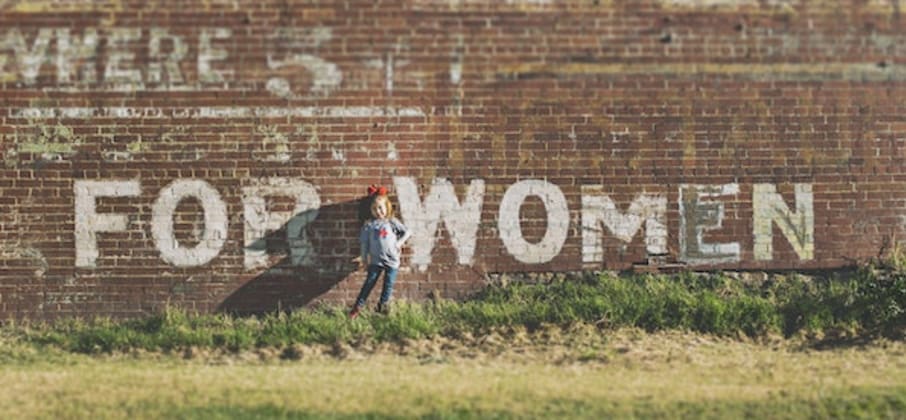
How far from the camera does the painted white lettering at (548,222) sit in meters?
9.77

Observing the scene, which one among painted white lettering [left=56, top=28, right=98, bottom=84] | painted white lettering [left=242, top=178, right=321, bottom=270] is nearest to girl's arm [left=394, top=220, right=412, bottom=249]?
painted white lettering [left=242, top=178, right=321, bottom=270]

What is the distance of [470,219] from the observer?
32.1 ft

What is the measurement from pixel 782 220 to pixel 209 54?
19.8ft

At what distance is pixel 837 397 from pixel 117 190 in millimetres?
6848

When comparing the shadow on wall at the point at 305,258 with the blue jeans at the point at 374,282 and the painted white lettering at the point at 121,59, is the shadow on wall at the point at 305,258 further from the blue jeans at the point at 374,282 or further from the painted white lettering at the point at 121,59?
the painted white lettering at the point at 121,59

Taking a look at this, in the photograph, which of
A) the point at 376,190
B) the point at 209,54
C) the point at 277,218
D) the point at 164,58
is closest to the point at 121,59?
the point at 164,58

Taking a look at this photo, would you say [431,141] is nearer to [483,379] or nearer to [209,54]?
[209,54]

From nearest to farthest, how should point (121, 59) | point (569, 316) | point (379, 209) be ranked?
1. point (569, 316)
2. point (379, 209)
3. point (121, 59)

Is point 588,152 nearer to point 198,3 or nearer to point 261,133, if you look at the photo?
point 261,133

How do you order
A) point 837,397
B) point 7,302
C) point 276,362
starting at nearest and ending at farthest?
point 837,397 → point 276,362 → point 7,302

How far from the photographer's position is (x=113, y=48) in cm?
971

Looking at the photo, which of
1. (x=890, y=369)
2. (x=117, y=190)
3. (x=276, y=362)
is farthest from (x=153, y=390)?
(x=890, y=369)

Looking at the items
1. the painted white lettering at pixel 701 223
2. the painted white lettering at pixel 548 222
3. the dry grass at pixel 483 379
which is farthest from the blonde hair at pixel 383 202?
the painted white lettering at pixel 701 223

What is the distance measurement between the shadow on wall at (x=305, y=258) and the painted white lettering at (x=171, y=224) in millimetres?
381
